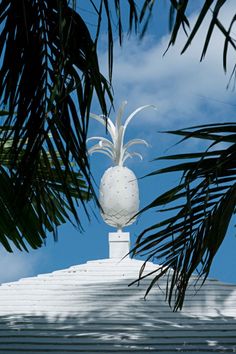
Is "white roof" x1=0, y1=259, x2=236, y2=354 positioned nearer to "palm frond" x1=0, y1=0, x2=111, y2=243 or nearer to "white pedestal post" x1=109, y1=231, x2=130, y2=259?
"white pedestal post" x1=109, y1=231, x2=130, y2=259

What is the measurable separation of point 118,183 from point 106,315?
2.41 metres

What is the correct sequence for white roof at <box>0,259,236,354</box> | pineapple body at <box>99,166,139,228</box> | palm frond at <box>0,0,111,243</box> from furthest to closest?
pineapple body at <box>99,166,139,228</box> < white roof at <box>0,259,236,354</box> < palm frond at <box>0,0,111,243</box>

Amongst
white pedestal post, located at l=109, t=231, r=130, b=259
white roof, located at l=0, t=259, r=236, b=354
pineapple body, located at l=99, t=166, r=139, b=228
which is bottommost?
white roof, located at l=0, t=259, r=236, b=354

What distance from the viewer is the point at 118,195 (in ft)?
38.7

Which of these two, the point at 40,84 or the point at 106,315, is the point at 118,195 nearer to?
the point at 106,315

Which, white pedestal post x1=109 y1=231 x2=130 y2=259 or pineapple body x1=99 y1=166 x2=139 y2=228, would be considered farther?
white pedestal post x1=109 y1=231 x2=130 y2=259

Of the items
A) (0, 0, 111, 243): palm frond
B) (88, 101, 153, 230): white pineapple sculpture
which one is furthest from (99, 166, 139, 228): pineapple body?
(0, 0, 111, 243): palm frond

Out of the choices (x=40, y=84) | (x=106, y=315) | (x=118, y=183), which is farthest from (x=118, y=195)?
(x=40, y=84)

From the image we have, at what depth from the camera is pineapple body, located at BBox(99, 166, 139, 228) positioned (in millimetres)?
11812

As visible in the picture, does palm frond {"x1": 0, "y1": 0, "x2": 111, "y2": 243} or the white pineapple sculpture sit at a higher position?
the white pineapple sculpture

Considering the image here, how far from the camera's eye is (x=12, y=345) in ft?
30.7

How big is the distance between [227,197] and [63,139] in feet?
4.90

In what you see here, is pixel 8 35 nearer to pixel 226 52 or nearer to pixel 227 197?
pixel 226 52

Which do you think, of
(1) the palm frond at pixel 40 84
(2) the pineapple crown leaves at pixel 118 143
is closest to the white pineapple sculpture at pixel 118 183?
(2) the pineapple crown leaves at pixel 118 143
